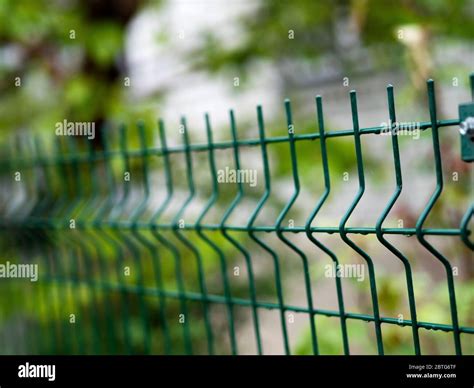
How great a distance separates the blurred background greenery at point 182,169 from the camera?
479 cm

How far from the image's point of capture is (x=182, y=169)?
701 cm

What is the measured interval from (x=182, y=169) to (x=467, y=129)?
468 cm

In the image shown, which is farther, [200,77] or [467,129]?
[200,77]

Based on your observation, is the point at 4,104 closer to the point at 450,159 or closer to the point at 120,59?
the point at 120,59

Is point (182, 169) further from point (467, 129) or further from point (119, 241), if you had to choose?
point (467, 129)

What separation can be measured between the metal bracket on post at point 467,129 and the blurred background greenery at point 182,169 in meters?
1.48

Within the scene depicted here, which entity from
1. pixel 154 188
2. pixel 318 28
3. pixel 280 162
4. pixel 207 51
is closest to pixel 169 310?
pixel 154 188

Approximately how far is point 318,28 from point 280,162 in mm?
1924

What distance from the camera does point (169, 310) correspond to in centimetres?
672

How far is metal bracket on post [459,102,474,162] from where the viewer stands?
249 cm
